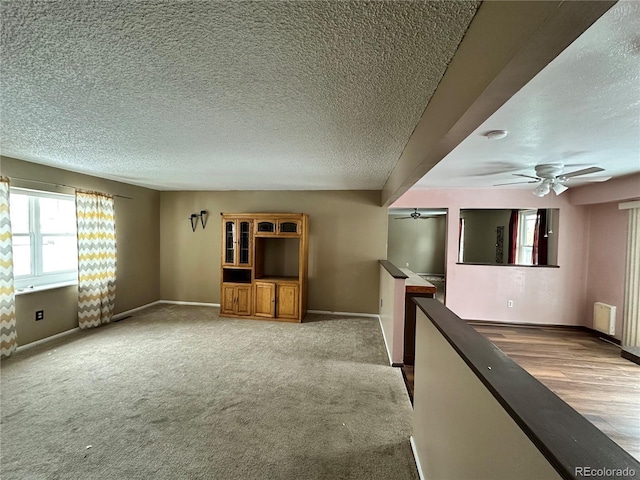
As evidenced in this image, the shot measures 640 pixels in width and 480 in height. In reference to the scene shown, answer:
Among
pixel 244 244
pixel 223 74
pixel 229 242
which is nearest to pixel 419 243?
pixel 244 244

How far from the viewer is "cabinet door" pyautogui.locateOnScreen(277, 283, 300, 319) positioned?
4.62 m

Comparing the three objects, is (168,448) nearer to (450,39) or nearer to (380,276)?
(450,39)

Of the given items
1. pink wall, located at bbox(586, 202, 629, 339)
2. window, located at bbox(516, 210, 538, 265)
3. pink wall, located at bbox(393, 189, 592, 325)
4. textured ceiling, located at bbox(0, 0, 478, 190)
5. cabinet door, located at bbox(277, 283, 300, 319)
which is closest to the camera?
textured ceiling, located at bbox(0, 0, 478, 190)

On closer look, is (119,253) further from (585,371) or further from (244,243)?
(585,371)

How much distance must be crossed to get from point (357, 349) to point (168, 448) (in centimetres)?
225

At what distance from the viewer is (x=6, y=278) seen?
3039mm

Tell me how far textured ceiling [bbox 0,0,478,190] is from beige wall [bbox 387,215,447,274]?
7.21m

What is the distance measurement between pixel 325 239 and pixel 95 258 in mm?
3564

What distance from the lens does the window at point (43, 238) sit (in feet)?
11.1

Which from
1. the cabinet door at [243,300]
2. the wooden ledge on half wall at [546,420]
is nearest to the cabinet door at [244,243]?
the cabinet door at [243,300]

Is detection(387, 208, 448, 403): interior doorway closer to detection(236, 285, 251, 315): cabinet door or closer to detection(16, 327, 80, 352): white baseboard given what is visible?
detection(236, 285, 251, 315): cabinet door

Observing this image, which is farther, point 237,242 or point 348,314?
point 348,314

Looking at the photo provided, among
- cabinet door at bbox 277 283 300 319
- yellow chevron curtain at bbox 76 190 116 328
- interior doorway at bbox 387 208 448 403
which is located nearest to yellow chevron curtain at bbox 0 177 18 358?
yellow chevron curtain at bbox 76 190 116 328

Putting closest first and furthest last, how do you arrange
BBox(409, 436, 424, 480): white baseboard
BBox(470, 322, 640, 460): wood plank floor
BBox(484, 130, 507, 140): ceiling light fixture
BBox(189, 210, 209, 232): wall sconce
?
BBox(409, 436, 424, 480): white baseboard → BBox(484, 130, 507, 140): ceiling light fixture → BBox(470, 322, 640, 460): wood plank floor → BBox(189, 210, 209, 232): wall sconce
